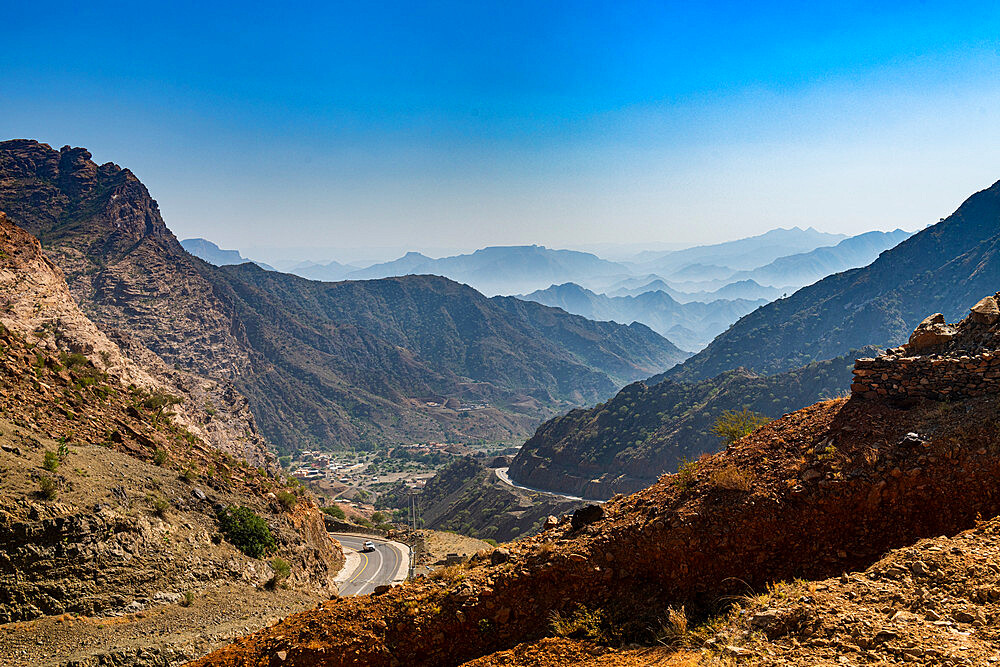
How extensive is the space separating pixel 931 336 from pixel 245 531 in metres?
22.7

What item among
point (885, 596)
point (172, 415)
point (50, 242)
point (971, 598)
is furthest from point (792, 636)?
point (50, 242)

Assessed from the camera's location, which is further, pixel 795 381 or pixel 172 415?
pixel 795 381

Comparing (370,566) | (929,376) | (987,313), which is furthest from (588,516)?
(370,566)

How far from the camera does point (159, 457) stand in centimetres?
2184

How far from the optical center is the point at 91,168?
5133 inches

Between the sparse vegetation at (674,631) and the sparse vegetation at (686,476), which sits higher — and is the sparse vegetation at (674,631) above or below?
below

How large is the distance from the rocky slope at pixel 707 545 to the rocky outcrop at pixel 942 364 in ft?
0.95

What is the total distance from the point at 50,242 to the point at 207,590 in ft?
399

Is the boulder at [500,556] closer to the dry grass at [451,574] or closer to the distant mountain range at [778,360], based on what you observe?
the dry grass at [451,574]

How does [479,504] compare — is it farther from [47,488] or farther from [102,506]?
[47,488]

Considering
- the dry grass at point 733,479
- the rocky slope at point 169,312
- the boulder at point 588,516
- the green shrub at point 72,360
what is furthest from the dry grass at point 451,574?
the rocky slope at point 169,312

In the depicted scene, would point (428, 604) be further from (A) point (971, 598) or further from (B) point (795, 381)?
(B) point (795, 381)

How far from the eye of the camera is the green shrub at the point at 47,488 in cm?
1390

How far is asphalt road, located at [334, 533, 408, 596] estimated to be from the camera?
94.9 ft
